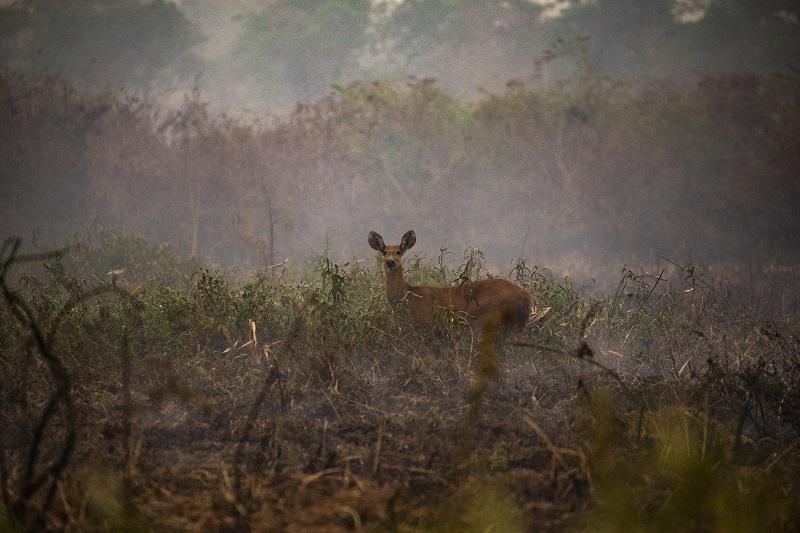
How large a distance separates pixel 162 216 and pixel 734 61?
2536 centimetres

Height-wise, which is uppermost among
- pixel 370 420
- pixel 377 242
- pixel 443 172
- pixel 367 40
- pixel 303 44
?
pixel 303 44

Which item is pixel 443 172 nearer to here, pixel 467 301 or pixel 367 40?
pixel 467 301

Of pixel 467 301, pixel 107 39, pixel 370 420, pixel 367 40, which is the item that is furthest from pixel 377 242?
pixel 367 40

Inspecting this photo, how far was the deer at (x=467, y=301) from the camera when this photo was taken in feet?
20.6

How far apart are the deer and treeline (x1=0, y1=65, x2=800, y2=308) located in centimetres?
629

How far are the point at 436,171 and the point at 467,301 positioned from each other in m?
8.69

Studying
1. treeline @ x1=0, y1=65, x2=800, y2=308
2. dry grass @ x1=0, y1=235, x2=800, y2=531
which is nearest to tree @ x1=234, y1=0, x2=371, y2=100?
treeline @ x1=0, y1=65, x2=800, y2=308

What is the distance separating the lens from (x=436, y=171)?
48.9 ft

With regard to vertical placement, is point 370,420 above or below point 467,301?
below

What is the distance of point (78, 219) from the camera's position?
1345 cm

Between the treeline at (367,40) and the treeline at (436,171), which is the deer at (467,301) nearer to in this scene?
the treeline at (436,171)

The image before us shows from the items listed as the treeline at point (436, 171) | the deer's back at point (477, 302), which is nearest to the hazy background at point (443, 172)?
the treeline at point (436, 171)

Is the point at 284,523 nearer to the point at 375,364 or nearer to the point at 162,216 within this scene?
the point at 375,364

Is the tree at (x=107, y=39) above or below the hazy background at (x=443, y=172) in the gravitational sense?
above
